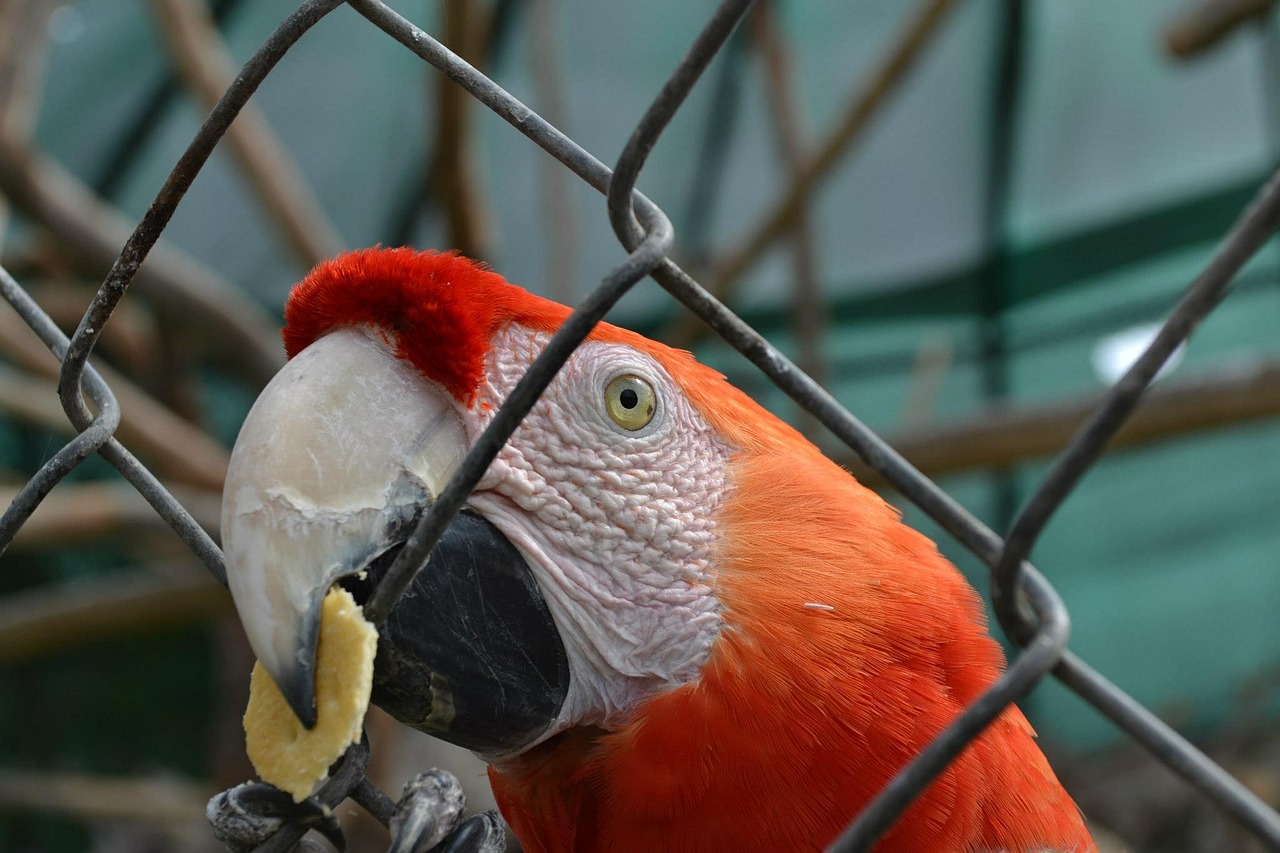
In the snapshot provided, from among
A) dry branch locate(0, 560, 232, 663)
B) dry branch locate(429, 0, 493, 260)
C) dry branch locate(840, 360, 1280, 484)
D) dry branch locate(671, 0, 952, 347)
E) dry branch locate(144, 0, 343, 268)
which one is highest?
dry branch locate(671, 0, 952, 347)

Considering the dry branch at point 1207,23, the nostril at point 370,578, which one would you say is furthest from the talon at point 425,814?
the dry branch at point 1207,23

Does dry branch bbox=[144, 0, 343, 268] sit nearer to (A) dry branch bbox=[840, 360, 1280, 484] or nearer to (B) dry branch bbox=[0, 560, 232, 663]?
(B) dry branch bbox=[0, 560, 232, 663]

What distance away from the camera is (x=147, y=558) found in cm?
379

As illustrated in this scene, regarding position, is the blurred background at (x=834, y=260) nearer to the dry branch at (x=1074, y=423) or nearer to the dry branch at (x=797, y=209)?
the dry branch at (x=797, y=209)

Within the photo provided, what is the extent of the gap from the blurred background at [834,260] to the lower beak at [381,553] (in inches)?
74.0

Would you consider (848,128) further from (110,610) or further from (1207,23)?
(110,610)

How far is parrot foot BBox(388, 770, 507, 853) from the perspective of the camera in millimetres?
716

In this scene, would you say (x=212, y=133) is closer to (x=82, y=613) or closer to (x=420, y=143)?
(x=82, y=613)

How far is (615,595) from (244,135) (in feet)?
6.19

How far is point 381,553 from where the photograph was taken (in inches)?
29.4

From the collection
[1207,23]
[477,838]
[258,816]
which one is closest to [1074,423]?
[1207,23]

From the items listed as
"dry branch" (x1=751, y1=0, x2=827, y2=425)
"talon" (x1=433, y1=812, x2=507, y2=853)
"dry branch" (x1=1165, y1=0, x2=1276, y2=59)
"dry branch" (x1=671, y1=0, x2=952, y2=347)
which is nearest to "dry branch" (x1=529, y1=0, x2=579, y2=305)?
"dry branch" (x1=671, y1=0, x2=952, y2=347)

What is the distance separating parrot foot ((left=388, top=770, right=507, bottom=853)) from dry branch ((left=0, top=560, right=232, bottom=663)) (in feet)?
6.26

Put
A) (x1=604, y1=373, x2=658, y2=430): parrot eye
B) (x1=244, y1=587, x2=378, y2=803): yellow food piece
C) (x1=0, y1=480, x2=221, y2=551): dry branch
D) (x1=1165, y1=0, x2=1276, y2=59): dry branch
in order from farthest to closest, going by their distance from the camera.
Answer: (x1=0, y1=480, x2=221, y2=551): dry branch, (x1=1165, y1=0, x2=1276, y2=59): dry branch, (x1=604, y1=373, x2=658, y2=430): parrot eye, (x1=244, y1=587, x2=378, y2=803): yellow food piece
